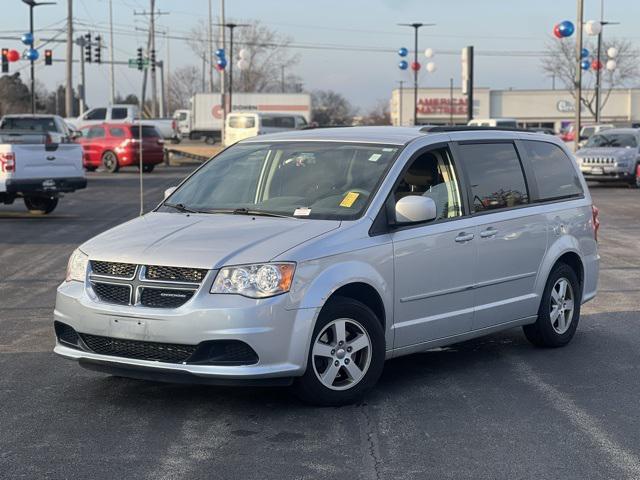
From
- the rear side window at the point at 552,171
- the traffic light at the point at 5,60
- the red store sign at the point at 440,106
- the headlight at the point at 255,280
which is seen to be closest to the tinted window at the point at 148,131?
the traffic light at the point at 5,60

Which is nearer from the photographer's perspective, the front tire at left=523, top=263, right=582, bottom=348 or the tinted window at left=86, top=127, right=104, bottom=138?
the front tire at left=523, top=263, right=582, bottom=348

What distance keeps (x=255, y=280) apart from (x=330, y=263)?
52 cm

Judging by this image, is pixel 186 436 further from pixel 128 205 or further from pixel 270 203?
pixel 128 205

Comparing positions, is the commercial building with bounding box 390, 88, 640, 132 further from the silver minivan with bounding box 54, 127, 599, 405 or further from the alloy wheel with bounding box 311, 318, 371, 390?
the alloy wheel with bounding box 311, 318, 371, 390

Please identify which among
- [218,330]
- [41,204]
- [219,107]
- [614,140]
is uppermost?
[219,107]

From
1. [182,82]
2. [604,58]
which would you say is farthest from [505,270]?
[182,82]

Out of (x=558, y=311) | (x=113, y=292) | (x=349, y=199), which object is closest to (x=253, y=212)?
(x=349, y=199)

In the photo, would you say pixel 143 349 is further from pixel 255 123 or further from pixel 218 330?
pixel 255 123

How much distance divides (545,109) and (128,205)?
73.1 meters

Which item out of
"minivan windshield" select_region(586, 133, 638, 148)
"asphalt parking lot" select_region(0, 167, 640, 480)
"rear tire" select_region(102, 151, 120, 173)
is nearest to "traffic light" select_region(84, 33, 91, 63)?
"rear tire" select_region(102, 151, 120, 173)

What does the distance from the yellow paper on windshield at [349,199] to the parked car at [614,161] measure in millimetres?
23904

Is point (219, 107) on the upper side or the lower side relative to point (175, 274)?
upper

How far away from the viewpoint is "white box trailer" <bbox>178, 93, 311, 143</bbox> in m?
67.6

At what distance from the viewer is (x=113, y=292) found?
240 inches
